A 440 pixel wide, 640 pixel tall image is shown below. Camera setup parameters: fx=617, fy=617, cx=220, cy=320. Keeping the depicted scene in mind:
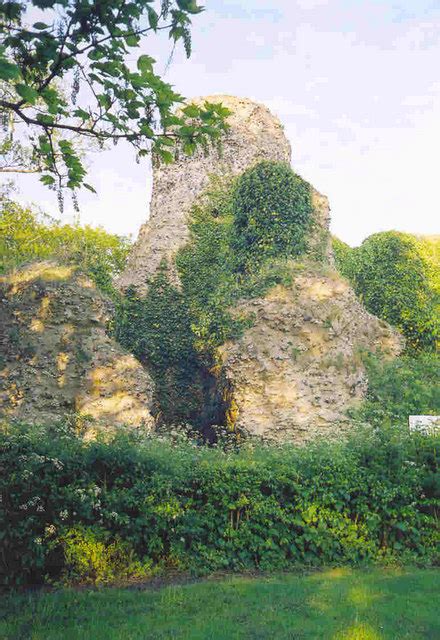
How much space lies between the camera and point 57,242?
1275 inches

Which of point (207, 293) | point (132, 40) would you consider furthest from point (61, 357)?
point (132, 40)

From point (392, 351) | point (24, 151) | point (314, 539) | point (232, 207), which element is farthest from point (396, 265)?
point (314, 539)

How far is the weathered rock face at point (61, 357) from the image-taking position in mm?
15281

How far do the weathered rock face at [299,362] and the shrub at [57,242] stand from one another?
8291 millimetres

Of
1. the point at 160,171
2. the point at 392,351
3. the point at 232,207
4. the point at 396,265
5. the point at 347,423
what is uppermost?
the point at 160,171

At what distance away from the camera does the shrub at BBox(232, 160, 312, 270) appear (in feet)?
66.3

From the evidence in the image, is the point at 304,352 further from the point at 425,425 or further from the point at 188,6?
the point at 188,6

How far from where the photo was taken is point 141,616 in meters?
6.66

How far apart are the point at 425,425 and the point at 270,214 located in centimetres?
1138

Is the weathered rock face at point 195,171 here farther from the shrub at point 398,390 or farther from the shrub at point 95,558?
the shrub at point 95,558

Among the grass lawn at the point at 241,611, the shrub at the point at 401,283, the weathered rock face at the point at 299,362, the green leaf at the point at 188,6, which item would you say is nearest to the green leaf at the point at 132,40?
the green leaf at the point at 188,6

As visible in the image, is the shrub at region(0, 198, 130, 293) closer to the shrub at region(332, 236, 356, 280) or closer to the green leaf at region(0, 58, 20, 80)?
the shrub at region(332, 236, 356, 280)

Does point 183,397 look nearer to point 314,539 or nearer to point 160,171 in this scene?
point 160,171

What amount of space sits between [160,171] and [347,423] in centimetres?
1396
